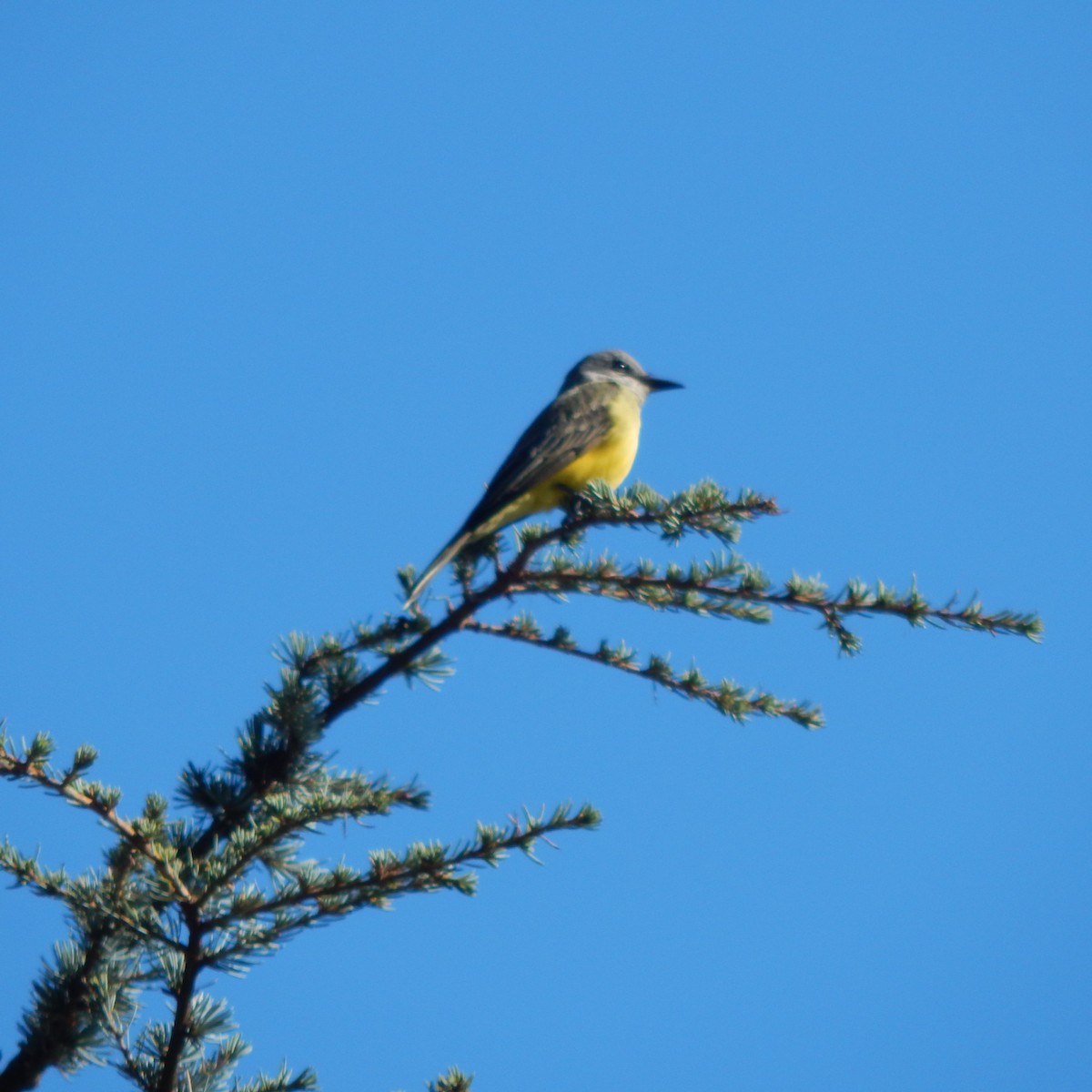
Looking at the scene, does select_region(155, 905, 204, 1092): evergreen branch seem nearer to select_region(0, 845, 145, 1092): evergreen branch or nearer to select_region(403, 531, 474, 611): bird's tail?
select_region(0, 845, 145, 1092): evergreen branch

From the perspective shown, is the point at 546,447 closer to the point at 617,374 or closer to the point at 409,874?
the point at 617,374

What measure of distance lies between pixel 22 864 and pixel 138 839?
0.28 metres

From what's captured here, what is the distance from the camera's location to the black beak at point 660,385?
8.19m

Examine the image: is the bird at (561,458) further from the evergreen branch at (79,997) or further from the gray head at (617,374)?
the evergreen branch at (79,997)

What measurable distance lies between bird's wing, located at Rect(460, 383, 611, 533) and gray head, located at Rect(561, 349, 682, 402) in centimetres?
107

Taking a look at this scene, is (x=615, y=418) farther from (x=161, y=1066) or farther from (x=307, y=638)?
(x=161, y=1066)

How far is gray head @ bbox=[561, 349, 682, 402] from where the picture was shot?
8.16 metres

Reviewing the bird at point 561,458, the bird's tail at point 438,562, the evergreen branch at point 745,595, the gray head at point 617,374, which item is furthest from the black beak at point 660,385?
the evergreen branch at point 745,595

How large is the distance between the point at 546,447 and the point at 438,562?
1.54 metres

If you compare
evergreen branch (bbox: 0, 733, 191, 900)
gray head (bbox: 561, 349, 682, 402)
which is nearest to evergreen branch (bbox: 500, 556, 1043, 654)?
evergreen branch (bbox: 0, 733, 191, 900)

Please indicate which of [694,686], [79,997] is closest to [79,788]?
[79,997]

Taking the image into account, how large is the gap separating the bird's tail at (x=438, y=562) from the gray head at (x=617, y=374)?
280 centimetres

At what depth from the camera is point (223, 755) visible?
3.09 m

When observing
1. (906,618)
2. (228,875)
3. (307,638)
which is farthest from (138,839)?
(906,618)
